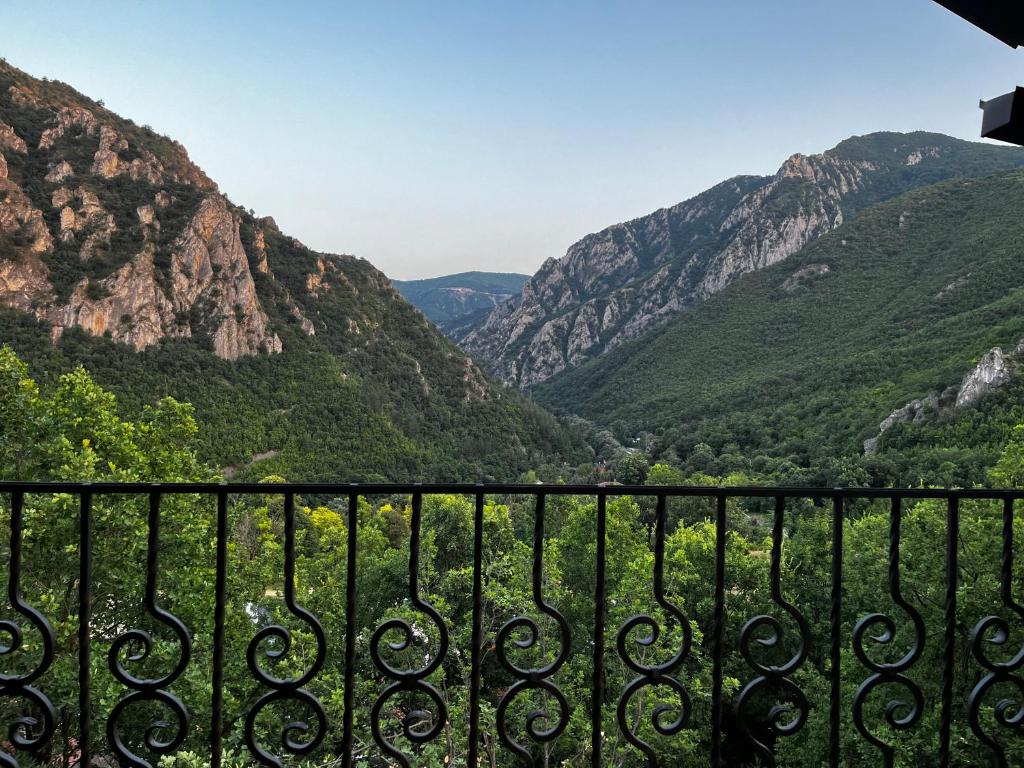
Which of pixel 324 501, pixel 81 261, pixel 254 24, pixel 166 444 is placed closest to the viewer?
pixel 254 24

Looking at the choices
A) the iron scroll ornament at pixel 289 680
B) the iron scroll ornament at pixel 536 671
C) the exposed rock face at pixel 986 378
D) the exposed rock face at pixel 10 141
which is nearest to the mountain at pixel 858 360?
the exposed rock face at pixel 986 378

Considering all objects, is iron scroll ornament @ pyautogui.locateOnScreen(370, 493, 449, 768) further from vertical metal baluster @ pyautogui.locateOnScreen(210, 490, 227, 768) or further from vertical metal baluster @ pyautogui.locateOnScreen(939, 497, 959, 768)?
vertical metal baluster @ pyautogui.locateOnScreen(939, 497, 959, 768)

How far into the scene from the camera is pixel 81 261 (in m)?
46.4

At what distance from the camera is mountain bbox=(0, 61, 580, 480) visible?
41.7 metres

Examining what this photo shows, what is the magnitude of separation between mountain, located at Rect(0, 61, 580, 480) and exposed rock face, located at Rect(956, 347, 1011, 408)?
36.8 meters

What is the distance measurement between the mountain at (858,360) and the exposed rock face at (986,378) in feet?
0.21

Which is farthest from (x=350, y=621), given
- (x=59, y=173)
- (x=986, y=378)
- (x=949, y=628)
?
(x=59, y=173)

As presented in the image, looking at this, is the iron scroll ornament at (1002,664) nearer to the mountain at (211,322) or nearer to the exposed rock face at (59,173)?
the mountain at (211,322)

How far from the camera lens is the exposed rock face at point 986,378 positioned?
28.7 meters

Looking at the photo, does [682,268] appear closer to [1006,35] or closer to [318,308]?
[318,308]

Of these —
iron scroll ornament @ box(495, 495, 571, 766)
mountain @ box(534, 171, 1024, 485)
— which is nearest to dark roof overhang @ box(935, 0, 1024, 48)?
iron scroll ornament @ box(495, 495, 571, 766)

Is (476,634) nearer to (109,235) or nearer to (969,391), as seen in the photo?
(969,391)


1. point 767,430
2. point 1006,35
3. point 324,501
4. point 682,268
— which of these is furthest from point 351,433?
point 682,268

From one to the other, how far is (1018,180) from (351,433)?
70762 mm
